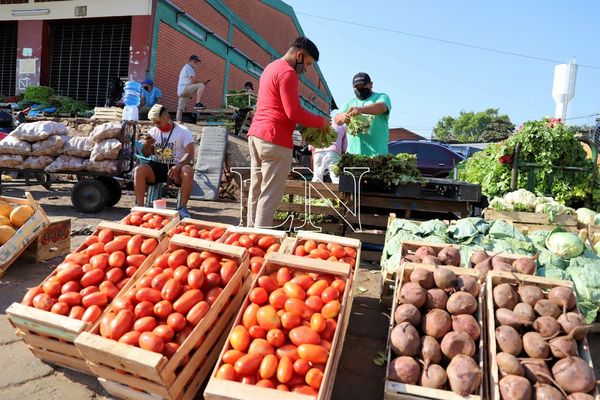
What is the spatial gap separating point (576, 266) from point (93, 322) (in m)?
3.61

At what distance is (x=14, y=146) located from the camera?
6.75 metres

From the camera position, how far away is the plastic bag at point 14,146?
6727 mm

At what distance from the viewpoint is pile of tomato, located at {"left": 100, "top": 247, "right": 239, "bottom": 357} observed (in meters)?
2.06

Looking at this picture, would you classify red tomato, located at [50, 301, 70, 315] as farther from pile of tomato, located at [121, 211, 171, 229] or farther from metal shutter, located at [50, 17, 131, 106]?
metal shutter, located at [50, 17, 131, 106]

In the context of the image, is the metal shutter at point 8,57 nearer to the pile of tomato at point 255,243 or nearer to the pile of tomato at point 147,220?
the pile of tomato at point 147,220

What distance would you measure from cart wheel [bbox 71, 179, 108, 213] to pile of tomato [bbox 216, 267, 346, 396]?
521cm

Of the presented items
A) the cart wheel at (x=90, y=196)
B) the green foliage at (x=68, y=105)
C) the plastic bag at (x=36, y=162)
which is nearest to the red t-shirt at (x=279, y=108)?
the cart wheel at (x=90, y=196)

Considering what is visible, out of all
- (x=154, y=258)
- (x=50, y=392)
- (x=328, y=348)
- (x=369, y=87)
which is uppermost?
(x=369, y=87)

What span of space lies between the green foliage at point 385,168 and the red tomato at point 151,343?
10.6 ft

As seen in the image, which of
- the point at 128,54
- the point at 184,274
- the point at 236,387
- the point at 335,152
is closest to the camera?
the point at 236,387

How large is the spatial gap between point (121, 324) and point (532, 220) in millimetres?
4435

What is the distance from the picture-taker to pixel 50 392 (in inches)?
91.4

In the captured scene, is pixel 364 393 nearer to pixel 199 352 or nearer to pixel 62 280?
pixel 199 352

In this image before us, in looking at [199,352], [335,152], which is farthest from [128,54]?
[199,352]
